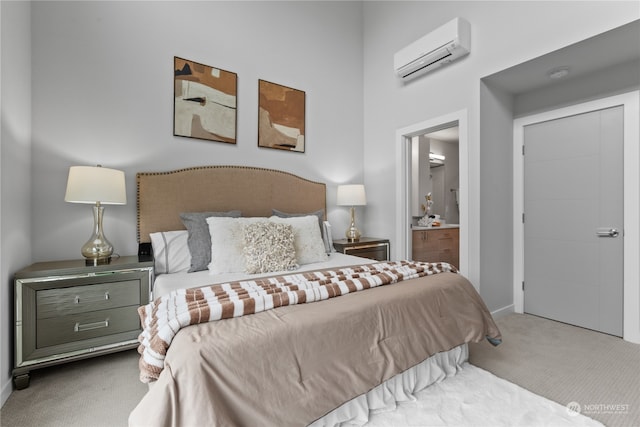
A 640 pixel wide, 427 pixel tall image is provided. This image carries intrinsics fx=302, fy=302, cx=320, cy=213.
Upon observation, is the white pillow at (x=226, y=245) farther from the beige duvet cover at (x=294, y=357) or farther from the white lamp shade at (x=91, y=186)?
the beige duvet cover at (x=294, y=357)

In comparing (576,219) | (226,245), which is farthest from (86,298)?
(576,219)

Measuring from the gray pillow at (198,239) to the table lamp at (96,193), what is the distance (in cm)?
51

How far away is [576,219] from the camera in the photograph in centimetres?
286

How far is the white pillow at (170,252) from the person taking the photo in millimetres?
2373

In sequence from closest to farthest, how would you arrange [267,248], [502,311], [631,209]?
[267,248]
[631,209]
[502,311]

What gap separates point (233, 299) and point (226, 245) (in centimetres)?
103

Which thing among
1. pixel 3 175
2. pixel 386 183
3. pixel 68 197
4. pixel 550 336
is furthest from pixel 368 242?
pixel 3 175

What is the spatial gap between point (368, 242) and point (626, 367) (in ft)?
7.43

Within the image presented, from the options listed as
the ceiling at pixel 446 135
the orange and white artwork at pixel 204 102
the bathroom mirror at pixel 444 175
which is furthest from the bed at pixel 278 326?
the bathroom mirror at pixel 444 175

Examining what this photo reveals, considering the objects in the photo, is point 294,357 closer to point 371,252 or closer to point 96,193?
point 96,193

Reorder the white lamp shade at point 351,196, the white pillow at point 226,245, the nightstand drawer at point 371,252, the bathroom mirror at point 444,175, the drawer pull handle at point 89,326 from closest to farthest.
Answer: the drawer pull handle at point 89,326
the white pillow at point 226,245
the nightstand drawer at point 371,252
the white lamp shade at point 351,196
the bathroom mirror at point 444,175

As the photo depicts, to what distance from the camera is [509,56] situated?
8.68 feet

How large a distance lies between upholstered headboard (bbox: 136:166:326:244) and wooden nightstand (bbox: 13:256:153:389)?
570 mm

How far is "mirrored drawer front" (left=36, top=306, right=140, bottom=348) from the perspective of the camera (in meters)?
1.90
